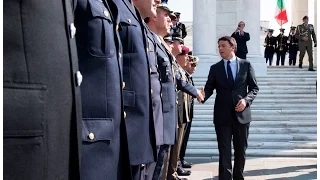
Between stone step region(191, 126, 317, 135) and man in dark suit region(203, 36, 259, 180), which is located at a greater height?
man in dark suit region(203, 36, 259, 180)

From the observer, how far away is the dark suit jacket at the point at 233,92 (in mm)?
6598

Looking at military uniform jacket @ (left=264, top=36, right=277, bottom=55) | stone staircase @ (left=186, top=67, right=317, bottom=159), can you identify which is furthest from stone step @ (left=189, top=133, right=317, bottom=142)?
military uniform jacket @ (left=264, top=36, right=277, bottom=55)

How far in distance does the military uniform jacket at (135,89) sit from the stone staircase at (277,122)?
7274 mm

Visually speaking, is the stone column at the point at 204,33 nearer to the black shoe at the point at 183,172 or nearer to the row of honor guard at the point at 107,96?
the black shoe at the point at 183,172

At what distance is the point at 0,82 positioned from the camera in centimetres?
147

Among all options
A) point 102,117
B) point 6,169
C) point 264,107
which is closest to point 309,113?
point 264,107

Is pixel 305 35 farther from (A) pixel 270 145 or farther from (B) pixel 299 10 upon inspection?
(B) pixel 299 10

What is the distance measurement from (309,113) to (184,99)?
23.8 feet

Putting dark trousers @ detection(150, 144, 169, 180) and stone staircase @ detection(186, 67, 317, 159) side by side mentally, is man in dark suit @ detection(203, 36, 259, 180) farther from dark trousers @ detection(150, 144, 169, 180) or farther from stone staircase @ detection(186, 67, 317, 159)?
stone staircase @ detection(186, 67, 317, 159)

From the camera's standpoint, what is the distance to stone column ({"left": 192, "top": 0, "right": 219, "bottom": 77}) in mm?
18016

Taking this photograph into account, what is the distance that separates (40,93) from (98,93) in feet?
2.46

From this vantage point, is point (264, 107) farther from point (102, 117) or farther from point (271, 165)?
point (102, 117)

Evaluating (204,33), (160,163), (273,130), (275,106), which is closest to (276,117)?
(275,106)

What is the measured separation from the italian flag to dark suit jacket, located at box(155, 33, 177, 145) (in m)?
27.1
